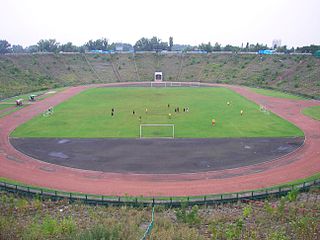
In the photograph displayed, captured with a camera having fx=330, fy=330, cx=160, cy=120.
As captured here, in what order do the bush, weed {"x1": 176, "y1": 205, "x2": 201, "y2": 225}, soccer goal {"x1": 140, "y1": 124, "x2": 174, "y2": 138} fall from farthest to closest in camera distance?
soccer goal {"x1": 140, "y1": 124, "x2": 174, "y2": 138} → weed {"x1": 176, "y1": 205, "x2": 201, "y2": 225} → the bush

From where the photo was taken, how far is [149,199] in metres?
25.1

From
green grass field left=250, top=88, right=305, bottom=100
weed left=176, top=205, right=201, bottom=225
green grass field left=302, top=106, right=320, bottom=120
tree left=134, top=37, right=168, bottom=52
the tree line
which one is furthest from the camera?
tree left=134, top=37, right=168, bottom=52

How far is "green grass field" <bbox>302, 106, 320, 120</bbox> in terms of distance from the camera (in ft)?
181

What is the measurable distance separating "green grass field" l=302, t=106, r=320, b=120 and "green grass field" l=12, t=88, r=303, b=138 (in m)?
6.72

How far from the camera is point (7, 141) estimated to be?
4069 centimetres

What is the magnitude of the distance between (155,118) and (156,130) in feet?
25.1

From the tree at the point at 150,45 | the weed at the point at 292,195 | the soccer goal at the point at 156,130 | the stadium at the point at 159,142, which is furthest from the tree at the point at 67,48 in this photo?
the weed at the point at 292,195

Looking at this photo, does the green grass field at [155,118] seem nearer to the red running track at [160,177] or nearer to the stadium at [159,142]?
the stadium at [159,142]

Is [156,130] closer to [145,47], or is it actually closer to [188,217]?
[188,217]

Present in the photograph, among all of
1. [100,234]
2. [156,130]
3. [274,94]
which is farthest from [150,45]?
[100,234]

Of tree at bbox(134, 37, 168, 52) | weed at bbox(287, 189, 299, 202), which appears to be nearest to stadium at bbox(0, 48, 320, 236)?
weed at bbox(287, 189, 299, 202)

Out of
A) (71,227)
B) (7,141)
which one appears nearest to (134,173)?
(71,227)

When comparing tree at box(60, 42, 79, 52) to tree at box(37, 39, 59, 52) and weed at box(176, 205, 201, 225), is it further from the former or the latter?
weed at box(176, 205, 201, 225)

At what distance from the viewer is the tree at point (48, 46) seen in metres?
144
